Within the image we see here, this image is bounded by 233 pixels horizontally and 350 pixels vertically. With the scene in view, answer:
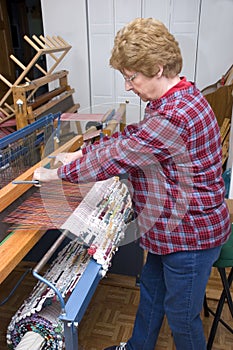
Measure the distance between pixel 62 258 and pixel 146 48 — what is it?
94 centimetres

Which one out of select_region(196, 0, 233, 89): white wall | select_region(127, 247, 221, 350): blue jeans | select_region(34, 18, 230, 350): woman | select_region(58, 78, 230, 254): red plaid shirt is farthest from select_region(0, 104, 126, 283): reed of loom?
select_region(196, 0, 233, 89): white wall

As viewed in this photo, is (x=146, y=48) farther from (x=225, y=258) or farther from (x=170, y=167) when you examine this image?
(x=225, y=258)

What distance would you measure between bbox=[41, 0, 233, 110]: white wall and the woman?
2.26 m

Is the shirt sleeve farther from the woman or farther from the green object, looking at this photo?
the green object

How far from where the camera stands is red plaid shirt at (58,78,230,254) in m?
1.01

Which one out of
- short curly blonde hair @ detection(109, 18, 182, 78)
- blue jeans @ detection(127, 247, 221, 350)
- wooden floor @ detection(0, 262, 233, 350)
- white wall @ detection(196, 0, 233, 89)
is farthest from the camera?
white wall @ detection(196, 0, 233, 89)

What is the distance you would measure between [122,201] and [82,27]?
2314mm

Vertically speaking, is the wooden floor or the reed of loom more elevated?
the reed of loom

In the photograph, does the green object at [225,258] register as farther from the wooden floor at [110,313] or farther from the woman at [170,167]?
the wooden floor at [110,313]

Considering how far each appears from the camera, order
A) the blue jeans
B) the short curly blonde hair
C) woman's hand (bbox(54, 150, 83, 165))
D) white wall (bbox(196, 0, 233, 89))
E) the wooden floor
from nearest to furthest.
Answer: the short curly blonde hair
the blue jeans
woman's hand (bbox(54, 150, 83, 165))
the wooden floor
white wall (bbox(196, 0, 233, 89))

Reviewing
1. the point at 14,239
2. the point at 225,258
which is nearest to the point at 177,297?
the point at 225,258

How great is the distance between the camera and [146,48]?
3.26 ft

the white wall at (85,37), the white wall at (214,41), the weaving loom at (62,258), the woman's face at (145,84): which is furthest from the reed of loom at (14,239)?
the white wall at (214,41)

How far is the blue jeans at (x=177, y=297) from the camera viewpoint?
1.21m
